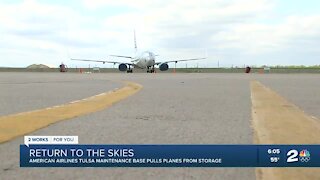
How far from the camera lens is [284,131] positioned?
587 centimetres

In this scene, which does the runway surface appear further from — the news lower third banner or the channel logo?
the channel logo

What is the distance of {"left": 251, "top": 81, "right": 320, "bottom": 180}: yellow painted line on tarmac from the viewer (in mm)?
3668

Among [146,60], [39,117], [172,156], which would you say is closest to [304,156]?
[172,156]

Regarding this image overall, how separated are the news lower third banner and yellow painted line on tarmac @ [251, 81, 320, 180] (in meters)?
0.08

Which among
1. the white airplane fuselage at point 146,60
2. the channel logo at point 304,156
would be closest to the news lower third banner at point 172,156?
the channel logo at point 304,156

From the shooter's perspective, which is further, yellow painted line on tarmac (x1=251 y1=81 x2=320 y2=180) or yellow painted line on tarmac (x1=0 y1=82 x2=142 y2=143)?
yellow painted line on tarmac (x1=0 y1=82 x2=142 y2=143)

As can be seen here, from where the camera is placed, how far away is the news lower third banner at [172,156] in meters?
3.60

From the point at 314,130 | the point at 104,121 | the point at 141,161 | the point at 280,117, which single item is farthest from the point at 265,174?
the point at 280,117

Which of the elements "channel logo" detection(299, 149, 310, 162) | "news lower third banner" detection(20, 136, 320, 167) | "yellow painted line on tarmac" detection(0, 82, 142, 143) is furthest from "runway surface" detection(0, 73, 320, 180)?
"channel logo" detection(299, 149, 310, 162)

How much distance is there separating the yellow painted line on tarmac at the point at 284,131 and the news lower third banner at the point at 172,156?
81 mm

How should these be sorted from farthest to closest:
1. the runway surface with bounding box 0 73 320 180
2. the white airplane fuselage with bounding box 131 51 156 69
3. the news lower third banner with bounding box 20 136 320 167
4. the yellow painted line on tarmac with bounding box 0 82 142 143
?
the white airplane fuselage with bounding box 131 51 156 69, the yellow painted line on tarmac with bounding box 0 82 142 143, the runway surface with bounding box 0 73 320 180, the news lower third banner with bounding box 20 136 320 167

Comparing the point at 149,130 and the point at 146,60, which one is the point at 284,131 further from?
the point at 146,60

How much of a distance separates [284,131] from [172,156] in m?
2.77

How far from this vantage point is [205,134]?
18.4ft
